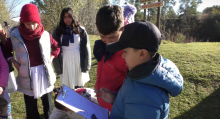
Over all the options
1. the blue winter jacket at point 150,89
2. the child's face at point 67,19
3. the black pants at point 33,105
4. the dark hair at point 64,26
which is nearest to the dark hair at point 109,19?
the blue winter jacket at point 150,89

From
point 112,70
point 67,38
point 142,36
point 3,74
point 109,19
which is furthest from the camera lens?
point 67,38

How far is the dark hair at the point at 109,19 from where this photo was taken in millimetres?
1199

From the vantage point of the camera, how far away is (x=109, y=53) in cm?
142

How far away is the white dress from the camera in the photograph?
313 cm

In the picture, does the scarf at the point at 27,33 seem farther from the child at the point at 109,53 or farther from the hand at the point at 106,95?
the hand at the point at 106,95

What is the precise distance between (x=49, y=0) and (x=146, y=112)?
11066mm

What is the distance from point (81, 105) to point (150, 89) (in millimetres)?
522

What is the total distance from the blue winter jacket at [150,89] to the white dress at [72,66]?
7.72ft

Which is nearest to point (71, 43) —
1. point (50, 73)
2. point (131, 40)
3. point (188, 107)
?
point (50, 73)

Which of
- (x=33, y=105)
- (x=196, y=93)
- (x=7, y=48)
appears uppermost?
(x=7, y=48)

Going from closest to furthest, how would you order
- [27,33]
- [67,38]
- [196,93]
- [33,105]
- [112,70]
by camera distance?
[112,70] < [27,33] < [33,105] < [67,38] < [196,93]

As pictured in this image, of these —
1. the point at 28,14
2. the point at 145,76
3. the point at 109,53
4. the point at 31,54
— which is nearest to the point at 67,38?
the point at 31,54

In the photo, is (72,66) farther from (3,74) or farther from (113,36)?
(113,36)

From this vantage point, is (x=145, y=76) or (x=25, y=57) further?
(x=25, y=57)
